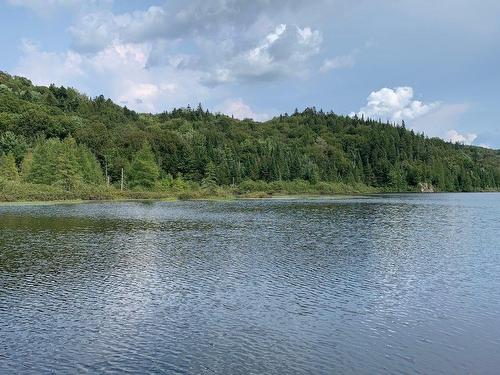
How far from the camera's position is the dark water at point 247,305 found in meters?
17.8

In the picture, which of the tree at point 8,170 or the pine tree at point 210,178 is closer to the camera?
the tree at point 8,170

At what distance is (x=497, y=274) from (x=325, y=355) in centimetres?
2001

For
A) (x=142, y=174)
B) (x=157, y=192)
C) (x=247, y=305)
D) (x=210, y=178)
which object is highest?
(x=142, y=174)

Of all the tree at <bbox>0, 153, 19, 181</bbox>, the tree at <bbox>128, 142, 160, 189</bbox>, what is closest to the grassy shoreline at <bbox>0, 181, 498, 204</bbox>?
the tree at <bbox>0, 153, 19, 181</bbox>

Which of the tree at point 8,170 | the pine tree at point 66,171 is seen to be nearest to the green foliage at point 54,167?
the pine tree at point 66,171

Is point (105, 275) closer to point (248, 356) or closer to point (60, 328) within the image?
point (60, 328)

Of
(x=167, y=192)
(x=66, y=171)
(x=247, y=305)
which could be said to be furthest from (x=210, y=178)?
(x=247, y=305)

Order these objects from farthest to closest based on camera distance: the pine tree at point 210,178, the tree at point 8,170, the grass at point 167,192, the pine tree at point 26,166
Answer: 1. the pine tree at point 210,178
2. the pine tree at point 26,166
3. the tree at point 8,170
4. the grass at point 167,192

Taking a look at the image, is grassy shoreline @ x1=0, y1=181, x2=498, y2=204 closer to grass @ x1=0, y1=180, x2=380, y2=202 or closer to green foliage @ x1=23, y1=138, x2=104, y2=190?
grass @ x1=0, y1=180, x2=380, y2=202

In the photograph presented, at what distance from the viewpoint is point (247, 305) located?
24.8 meters

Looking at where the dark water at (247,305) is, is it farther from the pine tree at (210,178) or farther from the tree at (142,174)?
the pine tree at (210,178)

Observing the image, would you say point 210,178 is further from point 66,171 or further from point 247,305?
point 247,305

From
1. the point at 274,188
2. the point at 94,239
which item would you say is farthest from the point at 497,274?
the point at 274,188

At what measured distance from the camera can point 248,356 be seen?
709 inches
